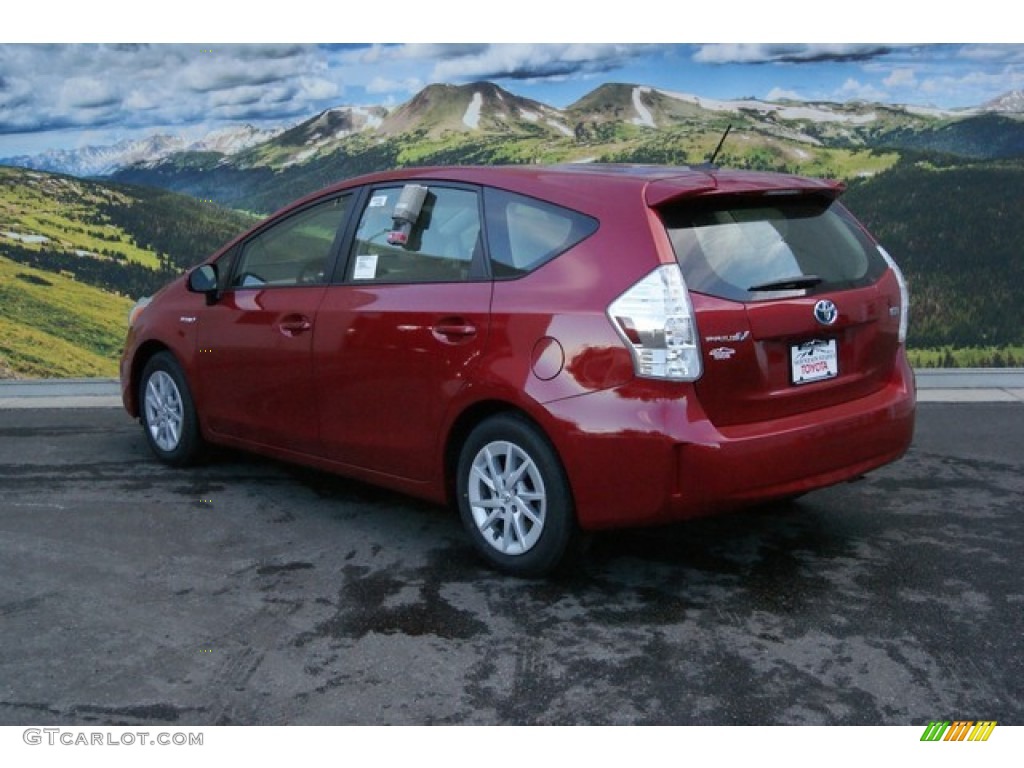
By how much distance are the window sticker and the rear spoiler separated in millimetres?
1376

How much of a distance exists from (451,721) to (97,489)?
11.0ft

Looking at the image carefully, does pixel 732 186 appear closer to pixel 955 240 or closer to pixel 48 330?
pixel 955 240

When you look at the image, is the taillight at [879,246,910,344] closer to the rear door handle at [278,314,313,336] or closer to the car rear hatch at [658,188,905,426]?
the car rear hatch at [658,188,905,426]

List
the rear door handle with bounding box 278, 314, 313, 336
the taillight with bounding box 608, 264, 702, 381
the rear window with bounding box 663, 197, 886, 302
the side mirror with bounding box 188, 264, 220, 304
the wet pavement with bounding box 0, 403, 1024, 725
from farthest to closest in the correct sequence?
the side mirror with bounding box 188, 264, 220, 304
the rear door handle with bounding box 278, 314, 313, 336
the rear window with bounding box 663, 197, 886, 302
the taillight with bounding box 608, 264, 702, 381
the wet pavement with bounding box 0, 403, 1024, 725

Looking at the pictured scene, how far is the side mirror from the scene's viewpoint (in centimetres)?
629

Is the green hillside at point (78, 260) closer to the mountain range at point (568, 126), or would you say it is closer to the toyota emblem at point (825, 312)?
the mountain range at point (568, 126)

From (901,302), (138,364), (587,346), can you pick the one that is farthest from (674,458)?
(138,364)

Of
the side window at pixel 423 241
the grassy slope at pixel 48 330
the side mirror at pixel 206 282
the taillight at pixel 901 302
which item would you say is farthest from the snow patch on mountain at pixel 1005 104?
the grassy slope at pixel 48 330

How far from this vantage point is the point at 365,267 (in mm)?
5488

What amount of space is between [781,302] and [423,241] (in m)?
1.53

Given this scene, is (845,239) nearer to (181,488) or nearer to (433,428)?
(433,428)

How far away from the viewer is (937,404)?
8469mm

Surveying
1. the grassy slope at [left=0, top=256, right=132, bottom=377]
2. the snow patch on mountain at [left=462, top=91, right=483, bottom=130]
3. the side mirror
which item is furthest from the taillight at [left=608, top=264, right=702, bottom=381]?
the grassy slope at [left=0, top=256, right=132, bottom=377]
